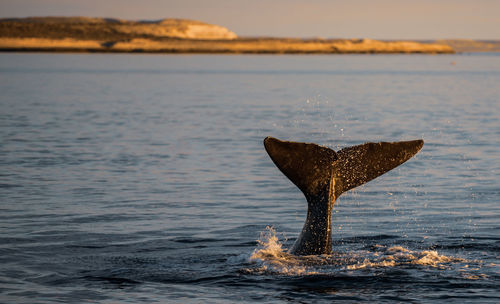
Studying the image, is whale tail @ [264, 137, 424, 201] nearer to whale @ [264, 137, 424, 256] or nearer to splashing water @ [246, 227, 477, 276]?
whale @ [264, 137, 424, 256]

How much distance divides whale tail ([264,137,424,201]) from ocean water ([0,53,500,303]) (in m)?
1.07

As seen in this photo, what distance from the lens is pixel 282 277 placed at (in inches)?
441

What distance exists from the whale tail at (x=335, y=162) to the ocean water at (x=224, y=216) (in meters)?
1.07

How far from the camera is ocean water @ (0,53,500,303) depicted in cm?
1098

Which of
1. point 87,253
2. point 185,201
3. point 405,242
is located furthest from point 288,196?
point 87,253

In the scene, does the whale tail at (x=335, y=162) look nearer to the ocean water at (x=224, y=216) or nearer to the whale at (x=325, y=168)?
the whale at (x=325, y=168)

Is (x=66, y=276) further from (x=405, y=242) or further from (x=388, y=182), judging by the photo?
(x=388, y=182)

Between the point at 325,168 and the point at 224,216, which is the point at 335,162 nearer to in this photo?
the point at 325,168

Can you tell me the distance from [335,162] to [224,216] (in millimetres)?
5155

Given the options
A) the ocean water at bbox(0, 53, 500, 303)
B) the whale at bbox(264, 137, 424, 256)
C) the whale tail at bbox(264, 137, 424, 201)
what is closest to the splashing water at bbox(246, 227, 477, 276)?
the ocean water at bbox(0, 53, 500, 303)

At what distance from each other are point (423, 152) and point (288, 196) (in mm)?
8003

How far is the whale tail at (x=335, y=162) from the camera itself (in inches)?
431

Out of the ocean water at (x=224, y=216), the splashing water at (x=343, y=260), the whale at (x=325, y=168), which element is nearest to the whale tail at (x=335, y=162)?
the whale at (x=325, y=168)

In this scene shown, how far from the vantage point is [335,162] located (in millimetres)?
11227
